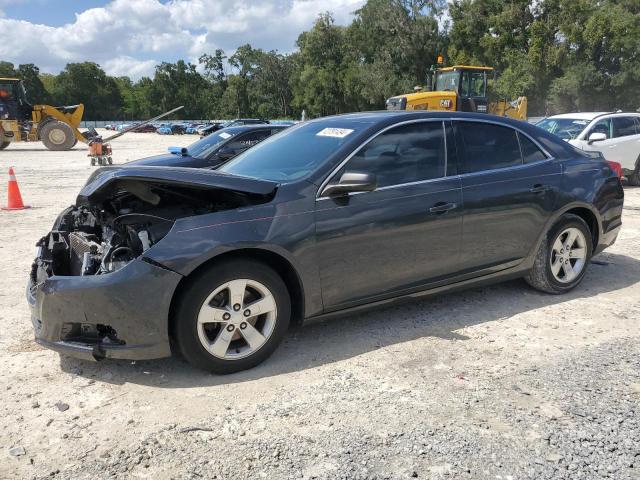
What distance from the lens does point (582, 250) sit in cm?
499

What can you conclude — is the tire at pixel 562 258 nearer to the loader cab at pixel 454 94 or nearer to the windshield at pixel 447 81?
the loader cab at pixel 454 94

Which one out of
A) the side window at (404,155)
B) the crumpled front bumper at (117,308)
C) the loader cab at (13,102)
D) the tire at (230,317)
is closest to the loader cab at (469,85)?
the side window at (404,155)

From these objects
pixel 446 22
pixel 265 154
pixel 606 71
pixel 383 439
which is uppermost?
pixel 446 22

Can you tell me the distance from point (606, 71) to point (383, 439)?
51.5 metres

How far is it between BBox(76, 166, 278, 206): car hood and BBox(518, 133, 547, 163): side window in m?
2.40

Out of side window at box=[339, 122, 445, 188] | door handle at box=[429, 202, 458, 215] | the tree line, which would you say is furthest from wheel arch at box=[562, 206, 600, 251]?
the tree line

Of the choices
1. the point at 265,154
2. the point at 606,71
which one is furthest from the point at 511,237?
the point at 606,71

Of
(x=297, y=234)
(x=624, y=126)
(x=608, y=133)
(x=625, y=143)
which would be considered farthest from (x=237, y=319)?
(x=624, y=126)

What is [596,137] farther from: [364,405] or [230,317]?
[230,317]

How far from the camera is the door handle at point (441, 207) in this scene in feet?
13.1

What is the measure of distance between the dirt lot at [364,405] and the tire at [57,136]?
25426mm

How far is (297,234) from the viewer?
3.45 meters

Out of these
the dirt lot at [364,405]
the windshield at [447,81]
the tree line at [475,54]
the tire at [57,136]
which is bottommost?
the dirt lot at [364,405]

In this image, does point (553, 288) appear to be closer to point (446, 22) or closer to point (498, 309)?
point (498, 309)
